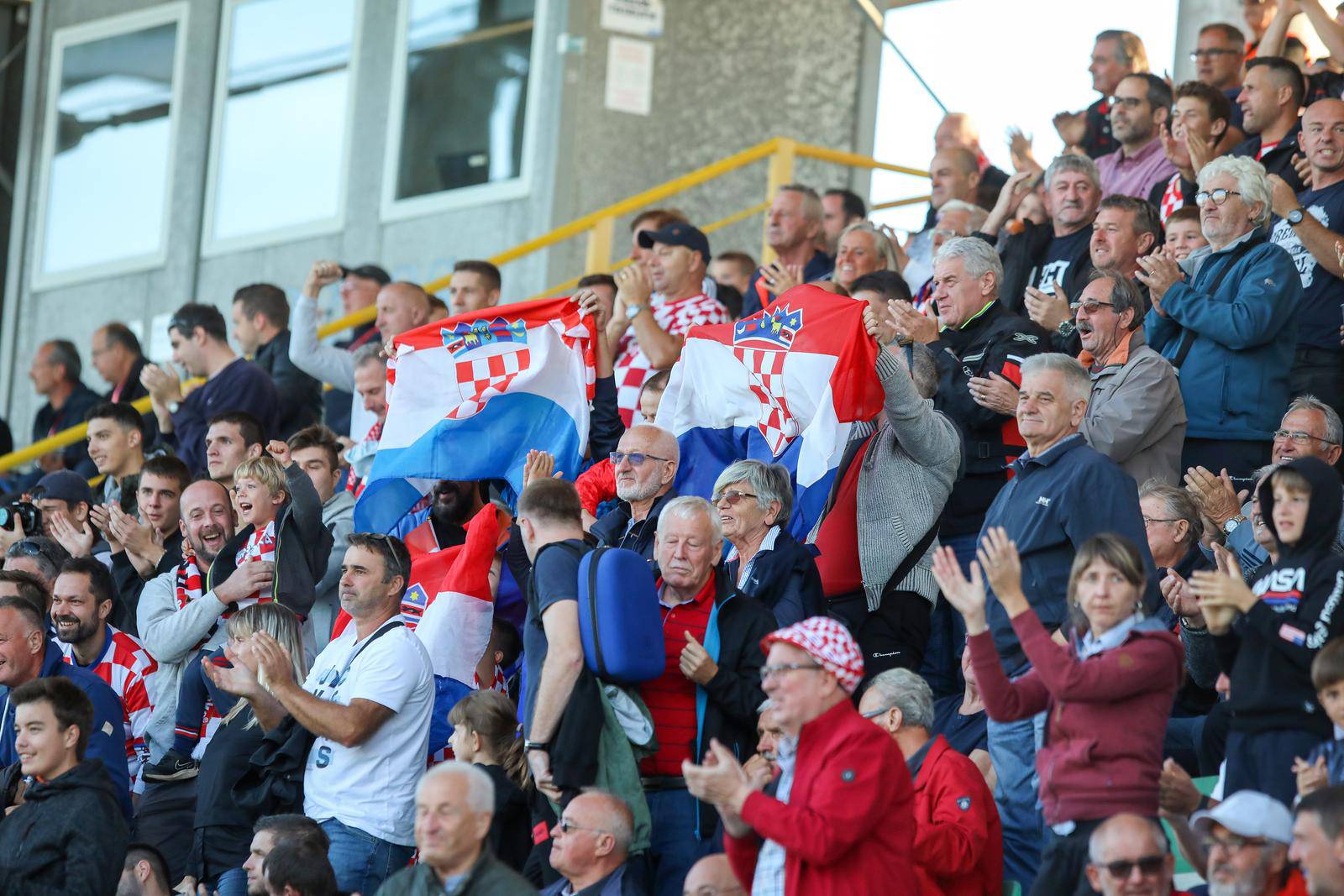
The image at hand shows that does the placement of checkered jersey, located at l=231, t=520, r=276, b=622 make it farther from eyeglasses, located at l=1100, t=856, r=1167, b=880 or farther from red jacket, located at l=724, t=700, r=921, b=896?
eyeglasses, located at l=1100, t=856, r=1167, b=880

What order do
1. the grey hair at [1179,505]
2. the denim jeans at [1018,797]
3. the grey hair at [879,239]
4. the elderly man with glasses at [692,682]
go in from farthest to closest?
the grey hair at [879,239] → the grey hair at [1179,505] → the elderly man with glasses at [692,682] → the denim jeans at [1018,797]

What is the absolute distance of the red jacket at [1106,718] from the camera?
5.58 metres

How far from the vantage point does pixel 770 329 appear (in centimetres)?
855

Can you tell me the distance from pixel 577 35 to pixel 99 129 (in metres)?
5.96

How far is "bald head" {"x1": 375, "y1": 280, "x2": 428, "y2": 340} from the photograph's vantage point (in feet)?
36.4

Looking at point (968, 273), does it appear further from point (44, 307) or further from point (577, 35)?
point (44, 307)

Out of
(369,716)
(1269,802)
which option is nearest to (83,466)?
(369,716)

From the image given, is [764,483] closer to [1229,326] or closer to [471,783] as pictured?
[471,783]

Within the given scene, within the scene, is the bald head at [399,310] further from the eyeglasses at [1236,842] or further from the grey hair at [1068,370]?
the eyeglasses at [1236,842]

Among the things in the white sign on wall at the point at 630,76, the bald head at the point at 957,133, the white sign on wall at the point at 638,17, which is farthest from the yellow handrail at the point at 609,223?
the white sign on wall at the point at 638,17

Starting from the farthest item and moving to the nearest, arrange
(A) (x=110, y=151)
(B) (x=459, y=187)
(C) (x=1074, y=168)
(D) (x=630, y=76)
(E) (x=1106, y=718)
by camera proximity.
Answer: (A) (x=110, y=151) < (B) (x=459, y=187) < (D) (x=630, y=76) < (C) (x=1074, y=168) < (E) (x=1106, y=718)

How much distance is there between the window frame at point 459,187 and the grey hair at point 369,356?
13.5 ft

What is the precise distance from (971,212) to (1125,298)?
9.50 feet

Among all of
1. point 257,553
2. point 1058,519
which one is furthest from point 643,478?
point 257,553
